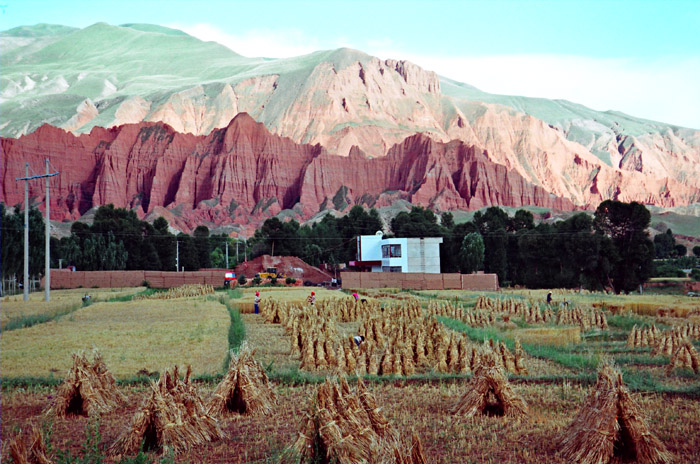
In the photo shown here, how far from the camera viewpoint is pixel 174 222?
486ft

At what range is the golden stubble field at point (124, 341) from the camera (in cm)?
1662

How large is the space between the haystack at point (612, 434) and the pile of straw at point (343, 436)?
243 cm

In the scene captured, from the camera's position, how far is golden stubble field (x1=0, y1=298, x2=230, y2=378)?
1662cm

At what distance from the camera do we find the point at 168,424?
9.54 m

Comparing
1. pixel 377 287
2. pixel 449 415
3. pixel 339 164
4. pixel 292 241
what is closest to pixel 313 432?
pixel 449 415

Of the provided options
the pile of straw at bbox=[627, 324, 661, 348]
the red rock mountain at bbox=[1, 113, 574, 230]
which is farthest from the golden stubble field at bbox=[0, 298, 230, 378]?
the red rock mountain at bbox=[1, 113, 574, 230]

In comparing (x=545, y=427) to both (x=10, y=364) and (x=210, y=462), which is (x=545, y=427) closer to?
(x=210, y=462)

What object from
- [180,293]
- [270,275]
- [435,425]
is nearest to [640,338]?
[435,425]

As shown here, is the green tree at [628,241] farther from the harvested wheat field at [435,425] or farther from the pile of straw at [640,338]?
the harvested wheat field at [435,425]

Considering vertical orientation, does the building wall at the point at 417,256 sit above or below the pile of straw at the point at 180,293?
above

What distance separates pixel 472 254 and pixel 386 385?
148 feet

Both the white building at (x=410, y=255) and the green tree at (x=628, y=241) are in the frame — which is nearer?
the green tree at (x=628, y=241)

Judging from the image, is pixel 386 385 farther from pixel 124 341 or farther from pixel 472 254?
pixel 472 254

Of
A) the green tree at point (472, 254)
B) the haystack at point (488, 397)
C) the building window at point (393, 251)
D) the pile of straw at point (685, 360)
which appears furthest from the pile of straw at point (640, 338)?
the building window at point (393, 251)
